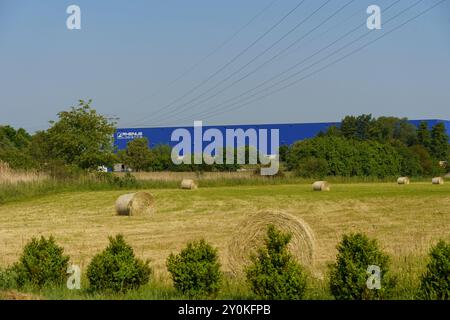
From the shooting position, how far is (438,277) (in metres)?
9.64

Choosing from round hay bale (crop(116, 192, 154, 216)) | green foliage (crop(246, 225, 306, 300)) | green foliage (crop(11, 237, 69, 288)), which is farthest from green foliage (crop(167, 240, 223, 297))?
round hay bale (crop(116, 192, 154, 216))

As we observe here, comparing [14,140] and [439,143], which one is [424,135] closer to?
[439,143]

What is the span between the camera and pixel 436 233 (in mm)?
20281

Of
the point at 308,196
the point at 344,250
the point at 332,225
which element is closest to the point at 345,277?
the point at 344,250

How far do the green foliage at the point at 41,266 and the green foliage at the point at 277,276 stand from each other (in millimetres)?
3166

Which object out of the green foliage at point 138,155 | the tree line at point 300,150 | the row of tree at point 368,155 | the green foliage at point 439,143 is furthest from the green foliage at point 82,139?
the green foliage at point 439,143

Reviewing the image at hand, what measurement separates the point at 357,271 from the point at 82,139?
4480cm

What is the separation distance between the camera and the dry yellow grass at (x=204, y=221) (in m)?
17.4

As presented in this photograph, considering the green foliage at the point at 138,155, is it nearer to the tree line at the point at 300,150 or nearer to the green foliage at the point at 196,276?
the tree line at the point at 300,150

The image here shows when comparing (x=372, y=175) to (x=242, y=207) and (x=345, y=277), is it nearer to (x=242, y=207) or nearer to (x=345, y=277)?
(x=242, y=207)

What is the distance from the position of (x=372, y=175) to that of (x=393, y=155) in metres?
6.22

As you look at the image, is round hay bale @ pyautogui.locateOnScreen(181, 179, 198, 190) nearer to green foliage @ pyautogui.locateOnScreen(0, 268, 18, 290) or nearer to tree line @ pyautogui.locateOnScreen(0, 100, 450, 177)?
tree line @ pyautogui.locateOnScreen(0, 100, 450, 177)

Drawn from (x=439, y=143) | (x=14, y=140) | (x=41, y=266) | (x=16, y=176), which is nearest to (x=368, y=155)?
(x=439, y=143)

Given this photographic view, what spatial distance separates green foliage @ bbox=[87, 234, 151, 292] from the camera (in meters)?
10.8
